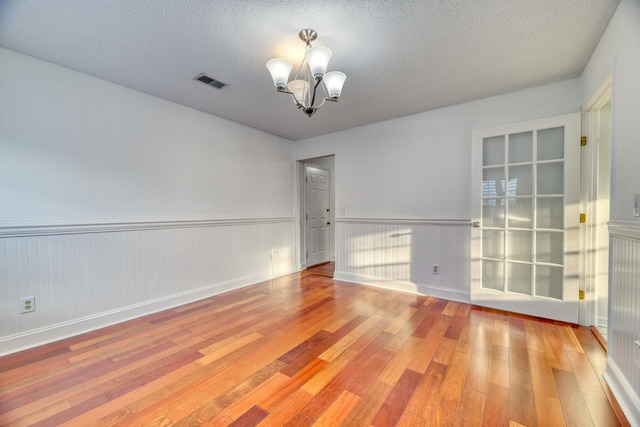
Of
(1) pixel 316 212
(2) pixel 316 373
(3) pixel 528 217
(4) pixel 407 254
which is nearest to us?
(2) pixel 316 373

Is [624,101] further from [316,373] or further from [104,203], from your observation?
[104,203]

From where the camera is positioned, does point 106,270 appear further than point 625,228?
Yes

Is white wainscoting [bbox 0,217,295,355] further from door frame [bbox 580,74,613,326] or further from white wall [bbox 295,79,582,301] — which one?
door frame [bbox 580,74,613,326]

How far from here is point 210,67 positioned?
2285 millimetres

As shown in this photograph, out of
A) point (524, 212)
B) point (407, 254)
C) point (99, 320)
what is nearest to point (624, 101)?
point (524, 212)

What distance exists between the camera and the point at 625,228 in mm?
1473

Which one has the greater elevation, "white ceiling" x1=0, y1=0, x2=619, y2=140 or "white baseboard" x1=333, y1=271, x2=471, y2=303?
"white ceiling" x1=0, y1=0, x2=619, y2=140

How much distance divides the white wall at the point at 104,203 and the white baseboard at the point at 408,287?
1.56m

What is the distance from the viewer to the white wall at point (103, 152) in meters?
2.10

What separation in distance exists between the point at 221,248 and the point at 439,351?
2789 mm

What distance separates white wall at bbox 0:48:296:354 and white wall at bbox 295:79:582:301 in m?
1.64

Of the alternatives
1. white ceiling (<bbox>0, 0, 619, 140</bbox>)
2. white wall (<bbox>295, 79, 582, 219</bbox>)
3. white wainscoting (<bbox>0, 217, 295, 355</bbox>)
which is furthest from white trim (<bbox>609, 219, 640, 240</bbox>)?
white wainscoting (<bbox>0, 217, 295, 355</bbox>)

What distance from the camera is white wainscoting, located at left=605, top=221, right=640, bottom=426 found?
4.44 ft

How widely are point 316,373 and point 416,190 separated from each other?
2536 mm
